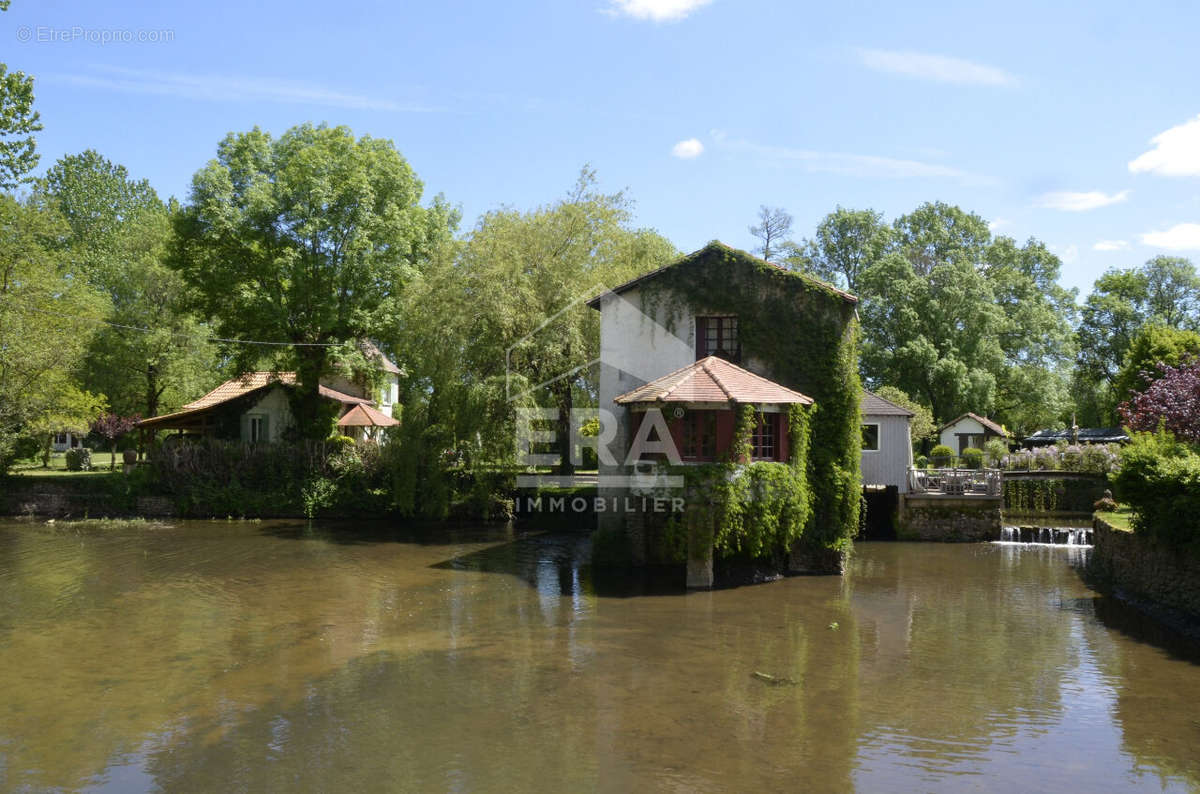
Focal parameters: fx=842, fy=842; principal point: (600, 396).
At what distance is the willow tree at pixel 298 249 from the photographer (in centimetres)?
3469

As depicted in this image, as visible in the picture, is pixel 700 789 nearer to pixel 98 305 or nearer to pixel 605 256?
pixel 605 256

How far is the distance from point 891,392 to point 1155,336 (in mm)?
14856

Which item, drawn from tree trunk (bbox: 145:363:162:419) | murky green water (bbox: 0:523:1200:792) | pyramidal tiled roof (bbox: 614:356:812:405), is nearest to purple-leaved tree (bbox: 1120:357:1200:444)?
murky green water (bbox: 0:523:1200:792)

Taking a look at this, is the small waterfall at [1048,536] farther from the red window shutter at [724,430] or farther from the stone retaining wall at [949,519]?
the red window shutter at [724,430]

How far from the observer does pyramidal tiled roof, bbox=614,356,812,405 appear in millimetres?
20812

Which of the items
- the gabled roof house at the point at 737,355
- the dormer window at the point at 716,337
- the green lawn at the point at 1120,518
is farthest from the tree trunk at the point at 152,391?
the green lawn at the point at 1120,518

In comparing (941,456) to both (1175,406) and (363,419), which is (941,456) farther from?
(363,419)

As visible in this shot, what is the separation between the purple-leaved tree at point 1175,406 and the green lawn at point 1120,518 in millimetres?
2777

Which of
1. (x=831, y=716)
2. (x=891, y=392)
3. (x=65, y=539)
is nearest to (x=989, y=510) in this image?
(x=891, y=392)

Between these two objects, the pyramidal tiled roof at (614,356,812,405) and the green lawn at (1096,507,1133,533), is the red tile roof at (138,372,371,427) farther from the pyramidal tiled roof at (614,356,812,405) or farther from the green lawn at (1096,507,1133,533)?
the green lawn at (1096,507,1133,533)

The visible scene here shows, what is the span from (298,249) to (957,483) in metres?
27.8

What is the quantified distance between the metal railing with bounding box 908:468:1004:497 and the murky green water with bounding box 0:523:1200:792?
24.4 feet

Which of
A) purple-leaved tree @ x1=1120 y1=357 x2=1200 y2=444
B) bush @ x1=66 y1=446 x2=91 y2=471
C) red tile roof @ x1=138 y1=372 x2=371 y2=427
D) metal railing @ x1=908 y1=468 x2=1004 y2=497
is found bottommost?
metal railing @ x1=908 y1=468 x2=1004 y2=497

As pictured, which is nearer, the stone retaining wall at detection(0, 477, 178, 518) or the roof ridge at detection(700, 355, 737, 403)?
the roof ridge at detection(700, 355, 737, 403)
